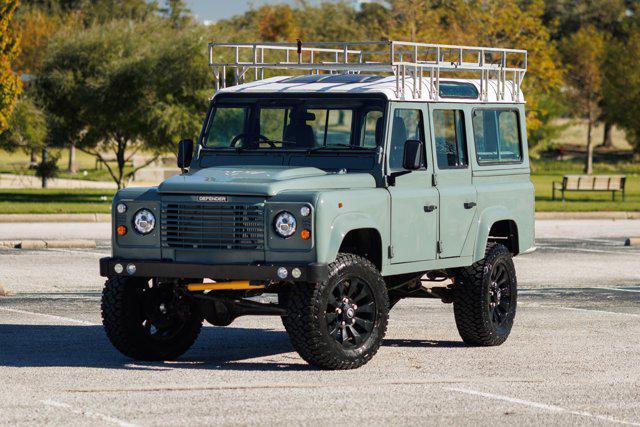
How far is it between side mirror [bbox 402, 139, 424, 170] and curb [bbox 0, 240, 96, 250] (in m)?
12.7

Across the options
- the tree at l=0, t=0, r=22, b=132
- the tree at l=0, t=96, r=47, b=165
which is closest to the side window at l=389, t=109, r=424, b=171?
the tree at l=0, t=0, r=22, b=132

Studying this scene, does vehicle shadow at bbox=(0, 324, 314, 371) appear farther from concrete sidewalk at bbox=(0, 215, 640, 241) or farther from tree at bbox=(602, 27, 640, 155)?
tree at bbox=(602, 27, 640, 155)

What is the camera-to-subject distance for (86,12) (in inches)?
3688

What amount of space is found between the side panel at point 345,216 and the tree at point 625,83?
37925 mm

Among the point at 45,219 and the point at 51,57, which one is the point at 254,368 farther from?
the point at 51,57

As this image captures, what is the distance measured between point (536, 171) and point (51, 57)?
94.0ft

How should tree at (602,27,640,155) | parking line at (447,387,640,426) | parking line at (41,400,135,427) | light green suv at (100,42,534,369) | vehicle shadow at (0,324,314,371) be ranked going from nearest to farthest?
parking line at (41,400,135,427) < parking line at (447,387,640,426) < light green suv at (100,42,534,369) < vehicle shadow at (0,324,314,371) < tree at (602,27,640,155)

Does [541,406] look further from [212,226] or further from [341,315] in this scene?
[212,226]

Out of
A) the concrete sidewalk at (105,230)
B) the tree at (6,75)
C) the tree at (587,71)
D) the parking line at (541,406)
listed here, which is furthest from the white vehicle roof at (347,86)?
the tree at (587,71)

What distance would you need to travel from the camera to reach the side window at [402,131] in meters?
11.4

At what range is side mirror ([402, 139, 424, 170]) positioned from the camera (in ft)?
36.4

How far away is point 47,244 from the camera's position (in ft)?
75.1

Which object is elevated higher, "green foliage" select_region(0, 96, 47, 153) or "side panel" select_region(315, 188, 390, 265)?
"green foliage" select_region(0, 96, 47, 153)

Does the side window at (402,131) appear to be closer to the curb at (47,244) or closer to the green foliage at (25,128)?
the curb at (47,244)
